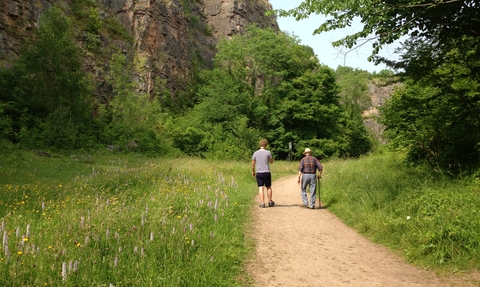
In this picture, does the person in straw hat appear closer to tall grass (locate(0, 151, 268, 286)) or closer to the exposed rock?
tall grass (locate(0, 151, 268, 286))

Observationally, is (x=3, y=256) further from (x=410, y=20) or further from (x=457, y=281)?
(x=410, y=20)

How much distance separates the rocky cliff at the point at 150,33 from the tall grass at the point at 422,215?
90.8ft

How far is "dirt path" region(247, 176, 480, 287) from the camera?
4.48 m

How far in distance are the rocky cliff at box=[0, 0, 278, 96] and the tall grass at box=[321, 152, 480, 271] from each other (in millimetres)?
27686

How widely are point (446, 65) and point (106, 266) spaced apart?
364 inches

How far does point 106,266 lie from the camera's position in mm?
3760

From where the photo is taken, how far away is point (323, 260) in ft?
17.4

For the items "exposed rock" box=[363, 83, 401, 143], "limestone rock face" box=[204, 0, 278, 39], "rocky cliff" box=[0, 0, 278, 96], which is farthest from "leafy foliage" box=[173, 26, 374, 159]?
"limestone rock face" box=[204, 0, 278, 39]

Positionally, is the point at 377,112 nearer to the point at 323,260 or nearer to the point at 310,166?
the point at 310,166

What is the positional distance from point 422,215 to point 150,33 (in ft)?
125

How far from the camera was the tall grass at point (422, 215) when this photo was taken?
16.4 ft

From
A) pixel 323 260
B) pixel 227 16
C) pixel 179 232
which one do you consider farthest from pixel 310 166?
pixel 227 16

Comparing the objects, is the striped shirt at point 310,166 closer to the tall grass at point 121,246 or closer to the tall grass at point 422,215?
the tall grass at point 422,215

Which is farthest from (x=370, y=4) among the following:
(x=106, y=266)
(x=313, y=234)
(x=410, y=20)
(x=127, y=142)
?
(x=127, y=142)
